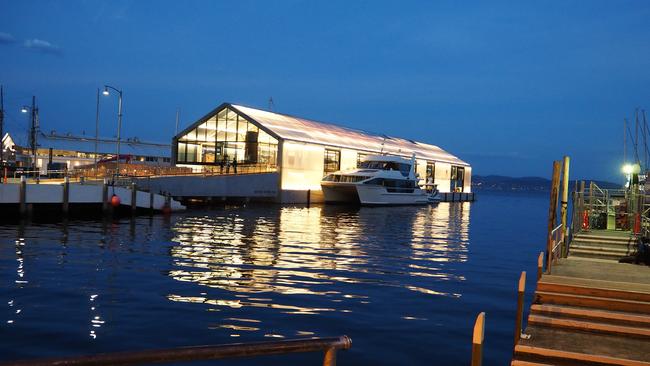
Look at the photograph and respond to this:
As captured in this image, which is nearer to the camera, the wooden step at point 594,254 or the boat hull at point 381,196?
the wooden step at point 594,254

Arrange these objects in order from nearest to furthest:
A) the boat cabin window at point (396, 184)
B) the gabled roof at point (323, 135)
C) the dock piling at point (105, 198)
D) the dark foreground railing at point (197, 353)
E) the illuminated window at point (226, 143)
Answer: the dark foreground railing at point (197, 353) < the dock piling at point (105, 198) < the gabled roof at point (323, 135) < the boat cabin window at point (396, 184) < the illuminated window at point (226, 143)

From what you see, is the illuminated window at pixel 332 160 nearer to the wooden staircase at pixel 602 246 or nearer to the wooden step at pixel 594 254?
the wooden staircase at pixel 602 246

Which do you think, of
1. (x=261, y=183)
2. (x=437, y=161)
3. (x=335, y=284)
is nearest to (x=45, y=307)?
(x=335, y=284)

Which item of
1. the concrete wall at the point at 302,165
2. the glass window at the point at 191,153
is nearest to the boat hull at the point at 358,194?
the concrete wall at the point at 302,165

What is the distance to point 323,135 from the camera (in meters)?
75.9

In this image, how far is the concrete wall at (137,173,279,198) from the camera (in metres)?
58.8

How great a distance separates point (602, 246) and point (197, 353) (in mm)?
21297

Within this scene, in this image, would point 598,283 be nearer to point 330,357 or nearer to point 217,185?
point 330,357

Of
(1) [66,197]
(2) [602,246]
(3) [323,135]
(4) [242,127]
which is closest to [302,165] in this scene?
(4) [242,127]

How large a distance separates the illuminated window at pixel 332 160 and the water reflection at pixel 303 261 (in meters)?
A: 31.9

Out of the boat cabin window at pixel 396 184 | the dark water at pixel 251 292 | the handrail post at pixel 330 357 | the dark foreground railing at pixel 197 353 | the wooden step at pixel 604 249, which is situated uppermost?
the boat cabin window at pixel 396 184

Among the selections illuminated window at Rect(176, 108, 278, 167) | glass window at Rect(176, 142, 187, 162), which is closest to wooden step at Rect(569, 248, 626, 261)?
illuminated window at Rect(176, 108, 278, 167)

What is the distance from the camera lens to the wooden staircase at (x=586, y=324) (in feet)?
31.6

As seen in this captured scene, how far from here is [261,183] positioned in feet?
212
